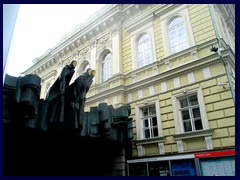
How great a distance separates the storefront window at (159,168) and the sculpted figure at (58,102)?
489 centimetres

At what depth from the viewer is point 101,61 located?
13.9m

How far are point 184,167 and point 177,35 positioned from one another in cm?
644

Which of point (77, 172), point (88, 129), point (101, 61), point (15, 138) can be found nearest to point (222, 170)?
point (88, 129)

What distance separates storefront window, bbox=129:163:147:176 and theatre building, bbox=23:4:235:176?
44 mm

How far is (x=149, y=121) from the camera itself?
389 inches

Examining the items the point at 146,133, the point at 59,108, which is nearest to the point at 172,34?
the point at 146,133

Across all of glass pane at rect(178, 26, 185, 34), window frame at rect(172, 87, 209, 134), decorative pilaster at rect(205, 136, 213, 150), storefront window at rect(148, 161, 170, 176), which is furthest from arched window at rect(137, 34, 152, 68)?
storefront window at rect(148, 161, 170, 176)

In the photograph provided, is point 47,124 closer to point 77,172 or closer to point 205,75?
point 77,172

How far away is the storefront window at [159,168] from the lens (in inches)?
331

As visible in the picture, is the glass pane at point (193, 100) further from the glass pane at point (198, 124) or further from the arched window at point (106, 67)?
the arched window at point (106, 67)

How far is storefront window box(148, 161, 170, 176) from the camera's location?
8.40 meters

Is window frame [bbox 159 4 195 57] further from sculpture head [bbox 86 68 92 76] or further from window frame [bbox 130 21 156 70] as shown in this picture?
sculpture head [bbox 86 68 92 76]

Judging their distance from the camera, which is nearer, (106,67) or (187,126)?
(187,126)

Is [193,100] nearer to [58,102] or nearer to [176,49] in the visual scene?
[176,49]
